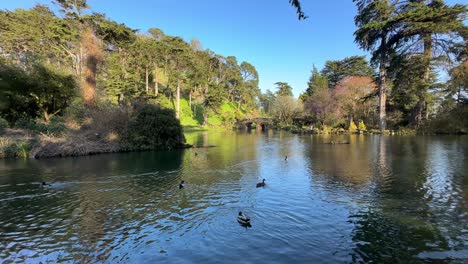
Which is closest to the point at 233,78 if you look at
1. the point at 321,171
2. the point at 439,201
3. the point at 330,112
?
the point at 330,112

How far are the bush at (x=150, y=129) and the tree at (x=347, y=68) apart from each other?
185 feet

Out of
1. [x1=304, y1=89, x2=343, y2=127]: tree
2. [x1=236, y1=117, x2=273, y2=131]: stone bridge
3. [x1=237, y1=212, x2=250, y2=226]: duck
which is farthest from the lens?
[x1=236, y1=117, x2=273, y2=131]: stone bridge

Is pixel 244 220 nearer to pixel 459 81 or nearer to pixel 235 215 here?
pixel 235 215

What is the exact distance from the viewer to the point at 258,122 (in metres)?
81.9

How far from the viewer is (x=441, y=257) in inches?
296

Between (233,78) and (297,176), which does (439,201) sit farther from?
(233,78)

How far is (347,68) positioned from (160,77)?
50353mm

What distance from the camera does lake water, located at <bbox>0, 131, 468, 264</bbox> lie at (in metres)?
8.04

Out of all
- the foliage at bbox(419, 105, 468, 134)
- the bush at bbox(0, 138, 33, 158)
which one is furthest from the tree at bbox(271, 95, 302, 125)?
the bush at bbox(0, 138, 33, 158)

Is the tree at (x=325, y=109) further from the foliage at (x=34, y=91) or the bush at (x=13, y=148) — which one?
the bush at (x=13, y=148)

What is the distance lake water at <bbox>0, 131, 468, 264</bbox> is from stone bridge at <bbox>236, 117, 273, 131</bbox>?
201 ft

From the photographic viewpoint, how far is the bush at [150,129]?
31.0 metres

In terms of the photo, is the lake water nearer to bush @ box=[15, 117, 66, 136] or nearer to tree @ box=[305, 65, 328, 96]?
bush @ box=[15, 117, 66, 136]

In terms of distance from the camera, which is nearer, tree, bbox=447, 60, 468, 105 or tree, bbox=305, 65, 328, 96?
tree, bbox=447, 60, 468, 105
